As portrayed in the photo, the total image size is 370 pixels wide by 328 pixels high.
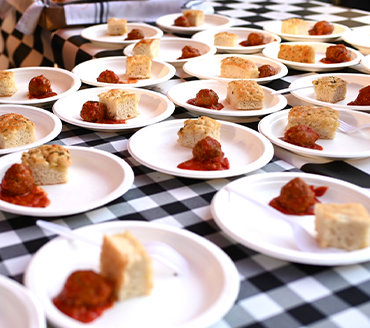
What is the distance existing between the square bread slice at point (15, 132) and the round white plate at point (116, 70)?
756 mm

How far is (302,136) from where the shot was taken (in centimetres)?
208

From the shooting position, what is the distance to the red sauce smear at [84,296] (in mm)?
1148

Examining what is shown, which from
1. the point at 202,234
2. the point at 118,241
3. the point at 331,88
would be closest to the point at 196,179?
the point at 202,234

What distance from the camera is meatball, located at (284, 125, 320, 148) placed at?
6.81 ft

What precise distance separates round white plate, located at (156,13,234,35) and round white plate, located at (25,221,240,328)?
295 centimetres

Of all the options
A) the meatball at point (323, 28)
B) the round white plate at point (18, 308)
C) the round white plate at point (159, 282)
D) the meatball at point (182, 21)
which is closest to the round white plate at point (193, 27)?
the meatball at point (182, 21)

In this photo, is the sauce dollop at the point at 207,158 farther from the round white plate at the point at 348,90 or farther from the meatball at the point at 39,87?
the meatball at the point at 39,87

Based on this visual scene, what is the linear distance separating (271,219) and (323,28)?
9.03 ft

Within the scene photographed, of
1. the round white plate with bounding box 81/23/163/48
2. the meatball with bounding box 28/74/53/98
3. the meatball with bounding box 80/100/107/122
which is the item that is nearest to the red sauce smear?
the meatball with bounding box 80/100/107/122

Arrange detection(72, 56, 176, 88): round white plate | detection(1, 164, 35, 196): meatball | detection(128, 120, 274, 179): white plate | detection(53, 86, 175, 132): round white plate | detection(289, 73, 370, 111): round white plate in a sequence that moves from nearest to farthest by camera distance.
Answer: detection(1, 164, 35, 196): meatball → detection(128, 120, 274, 179): white plate → detection(53, 86, 175, 132): round white plate → detection(289, 73, 370, 111): round white plate → detection(72, 56, 176, 88): round white plate

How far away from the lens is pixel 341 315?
3.96ft

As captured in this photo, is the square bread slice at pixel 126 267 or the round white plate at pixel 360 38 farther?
the round white plate at pixel 360 38

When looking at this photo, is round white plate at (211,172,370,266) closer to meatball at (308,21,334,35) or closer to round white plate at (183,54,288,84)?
round white plate at (183,54,288,84)

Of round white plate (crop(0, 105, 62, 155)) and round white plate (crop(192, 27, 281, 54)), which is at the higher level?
round white plate (crop(192, 27, 281, 54))
